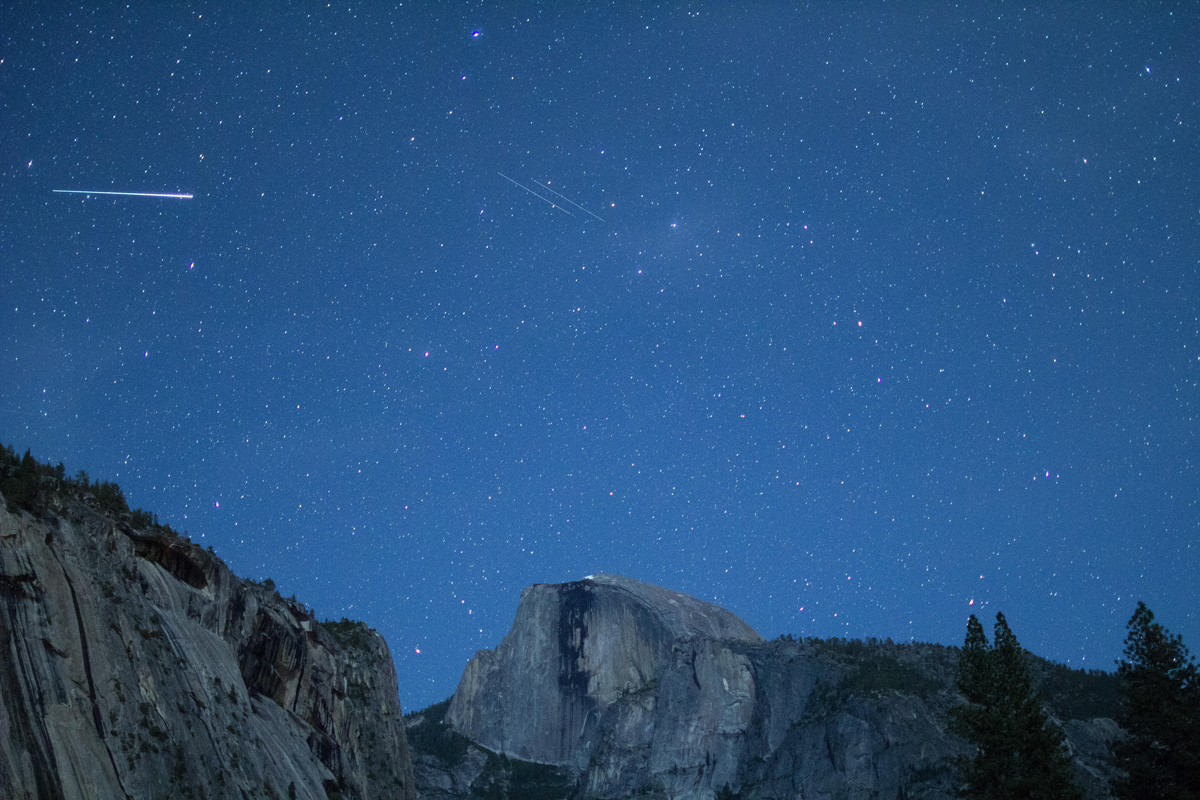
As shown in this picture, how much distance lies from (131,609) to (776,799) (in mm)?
140561

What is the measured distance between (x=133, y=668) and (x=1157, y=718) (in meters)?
44.0

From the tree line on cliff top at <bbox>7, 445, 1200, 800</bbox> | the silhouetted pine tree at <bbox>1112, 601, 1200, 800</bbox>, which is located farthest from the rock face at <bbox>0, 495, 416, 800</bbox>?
the silhouetted pine tree at <bbox>1112, 601, 1200, 800</bbox>

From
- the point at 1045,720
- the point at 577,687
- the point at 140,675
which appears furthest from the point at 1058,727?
the point at 577,687

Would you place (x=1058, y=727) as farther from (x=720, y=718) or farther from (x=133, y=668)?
(x=720, y=718)

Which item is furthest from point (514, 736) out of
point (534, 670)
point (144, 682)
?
point (144, 682)

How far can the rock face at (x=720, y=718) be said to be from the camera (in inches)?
5374

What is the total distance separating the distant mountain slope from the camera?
23.1m

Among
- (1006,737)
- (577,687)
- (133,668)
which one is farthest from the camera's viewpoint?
(577,687)

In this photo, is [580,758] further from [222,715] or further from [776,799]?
[222,715]

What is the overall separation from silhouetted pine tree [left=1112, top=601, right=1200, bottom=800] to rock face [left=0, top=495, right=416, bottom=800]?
39228 mm

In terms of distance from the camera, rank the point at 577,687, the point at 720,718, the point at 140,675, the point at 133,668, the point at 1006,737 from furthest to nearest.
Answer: the point at 577,687, the point at 720,718, the point at 1006,737, the point at 140,675, the point at 133,668

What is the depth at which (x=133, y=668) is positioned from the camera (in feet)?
93.5

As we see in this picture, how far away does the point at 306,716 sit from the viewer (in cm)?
5081

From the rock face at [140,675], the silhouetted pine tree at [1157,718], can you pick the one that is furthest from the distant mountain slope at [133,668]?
the silhouetted pine tree at [1157,718]
